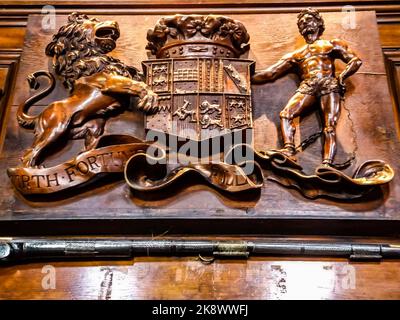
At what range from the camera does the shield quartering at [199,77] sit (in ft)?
6.17

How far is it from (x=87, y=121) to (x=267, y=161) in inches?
29.4

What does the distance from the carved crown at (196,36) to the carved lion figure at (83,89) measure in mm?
178

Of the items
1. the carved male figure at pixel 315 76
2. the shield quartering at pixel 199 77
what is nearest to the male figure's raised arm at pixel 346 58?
the carved male figure at pixel 315 76

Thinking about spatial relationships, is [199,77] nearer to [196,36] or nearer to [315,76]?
[196,36]

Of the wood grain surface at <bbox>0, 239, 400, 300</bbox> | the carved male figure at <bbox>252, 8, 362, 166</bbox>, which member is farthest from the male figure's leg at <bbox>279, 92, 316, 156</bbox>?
the wood grain surface at <bbox>0, 239, 400, 300</bbox>

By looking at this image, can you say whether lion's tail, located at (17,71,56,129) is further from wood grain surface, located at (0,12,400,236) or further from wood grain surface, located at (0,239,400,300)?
Answer: wood grain surface, located at (0,239,400,300)

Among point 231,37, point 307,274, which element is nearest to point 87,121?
point 231,37

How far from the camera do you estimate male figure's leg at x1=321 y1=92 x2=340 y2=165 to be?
74.4 inches

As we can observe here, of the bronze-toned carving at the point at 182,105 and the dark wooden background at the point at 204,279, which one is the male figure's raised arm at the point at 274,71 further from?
the dark wooden background at the point at 204,279

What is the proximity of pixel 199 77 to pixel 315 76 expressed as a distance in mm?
484

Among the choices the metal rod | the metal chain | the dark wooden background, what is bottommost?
the dark wooden background

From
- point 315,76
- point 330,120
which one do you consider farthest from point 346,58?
point 330,120

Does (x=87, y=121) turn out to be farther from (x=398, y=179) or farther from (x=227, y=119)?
(x=398, y=179)

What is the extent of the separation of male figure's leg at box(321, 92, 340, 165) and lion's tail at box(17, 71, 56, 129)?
3.82 feet
